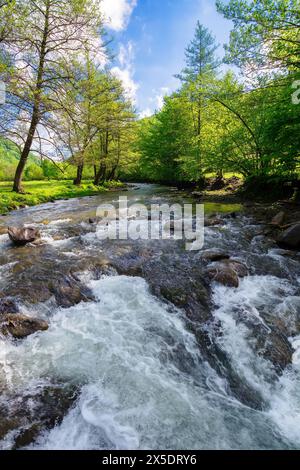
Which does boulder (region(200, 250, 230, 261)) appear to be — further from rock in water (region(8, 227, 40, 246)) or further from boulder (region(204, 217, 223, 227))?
rock in water (region(8, 227, 40, 246))

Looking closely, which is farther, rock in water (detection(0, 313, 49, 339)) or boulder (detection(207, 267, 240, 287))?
boulder (detection(207, 267, 240, 287))

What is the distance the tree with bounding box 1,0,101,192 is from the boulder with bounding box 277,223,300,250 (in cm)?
1206

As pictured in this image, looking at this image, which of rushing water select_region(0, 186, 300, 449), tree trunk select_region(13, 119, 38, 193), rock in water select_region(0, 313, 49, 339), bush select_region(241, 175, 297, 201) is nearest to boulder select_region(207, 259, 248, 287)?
rushing water select_region(0, 186, 300, 449)

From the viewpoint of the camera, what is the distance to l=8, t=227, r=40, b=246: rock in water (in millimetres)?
7953

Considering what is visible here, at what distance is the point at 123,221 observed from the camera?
1191 centimetres

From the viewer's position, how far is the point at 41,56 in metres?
14.7

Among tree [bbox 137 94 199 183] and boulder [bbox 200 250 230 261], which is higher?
tree [bbox 137 94 199 183]

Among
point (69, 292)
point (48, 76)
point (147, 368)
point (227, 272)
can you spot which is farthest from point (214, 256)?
point (48, 76)

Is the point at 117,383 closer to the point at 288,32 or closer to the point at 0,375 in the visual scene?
the point at 0,375

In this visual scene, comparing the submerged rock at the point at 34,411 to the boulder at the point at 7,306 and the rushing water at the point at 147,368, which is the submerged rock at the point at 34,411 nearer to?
the rushing water at the point at 147,368

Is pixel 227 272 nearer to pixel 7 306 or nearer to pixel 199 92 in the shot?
pixel 7 306

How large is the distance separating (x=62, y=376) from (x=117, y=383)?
30.2 inches

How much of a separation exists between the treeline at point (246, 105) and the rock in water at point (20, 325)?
398 inches
